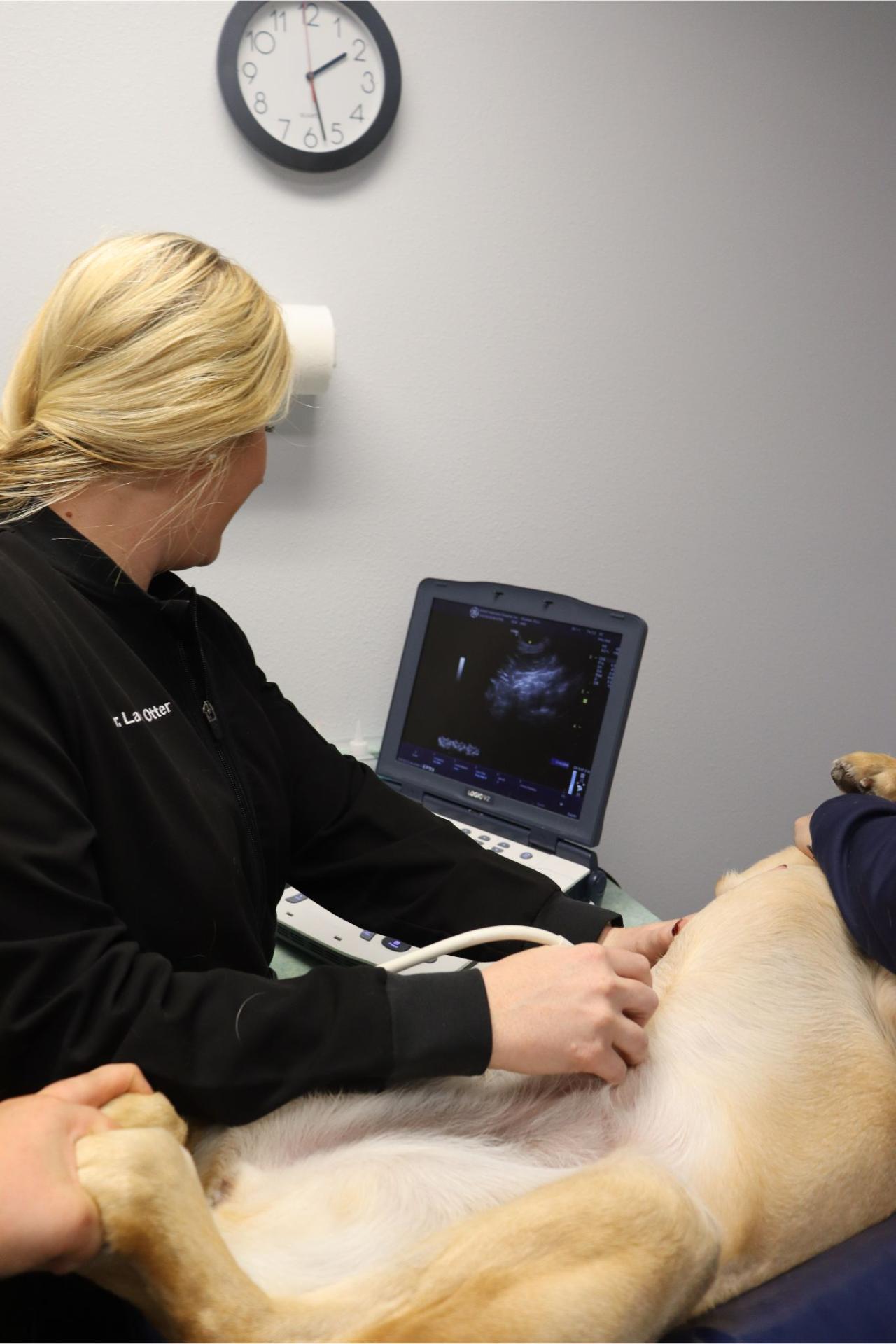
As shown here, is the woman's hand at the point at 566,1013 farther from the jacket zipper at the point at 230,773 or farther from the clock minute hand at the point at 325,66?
the clock minute hand at the point at 325,66

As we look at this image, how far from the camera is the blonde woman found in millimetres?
690

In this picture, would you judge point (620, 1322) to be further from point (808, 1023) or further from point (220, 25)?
point (220, 25)

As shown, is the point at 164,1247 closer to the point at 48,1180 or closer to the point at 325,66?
the point at 48,1180

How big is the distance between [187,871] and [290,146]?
127 centimetres

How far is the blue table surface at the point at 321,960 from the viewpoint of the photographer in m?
1.21

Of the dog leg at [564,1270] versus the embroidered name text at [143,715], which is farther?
the embroidered name text at [143,715]

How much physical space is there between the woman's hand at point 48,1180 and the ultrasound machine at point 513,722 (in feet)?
2.02

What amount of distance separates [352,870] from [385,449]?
0.92 metres

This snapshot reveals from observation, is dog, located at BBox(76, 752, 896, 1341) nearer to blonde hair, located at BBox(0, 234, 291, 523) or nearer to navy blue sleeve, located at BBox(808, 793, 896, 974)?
navy blue sleeve, located at BBox(808, 793, 896, 974)

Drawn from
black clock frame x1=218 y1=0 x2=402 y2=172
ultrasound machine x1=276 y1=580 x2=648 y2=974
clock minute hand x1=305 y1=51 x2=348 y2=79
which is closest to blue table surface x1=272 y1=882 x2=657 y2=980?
ultrasound machine x1=276 y1=580 x2=648 y2=974

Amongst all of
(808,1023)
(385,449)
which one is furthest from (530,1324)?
(385,449)

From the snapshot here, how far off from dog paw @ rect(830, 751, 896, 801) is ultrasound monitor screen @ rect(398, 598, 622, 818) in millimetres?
407

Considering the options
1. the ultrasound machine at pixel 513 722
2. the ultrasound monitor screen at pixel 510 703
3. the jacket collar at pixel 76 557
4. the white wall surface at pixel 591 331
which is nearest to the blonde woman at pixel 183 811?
the jacket collar at pixel 76 557

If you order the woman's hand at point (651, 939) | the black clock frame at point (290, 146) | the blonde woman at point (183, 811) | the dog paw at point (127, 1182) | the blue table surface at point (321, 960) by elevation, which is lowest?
the blue table surface at point (321, 960)
